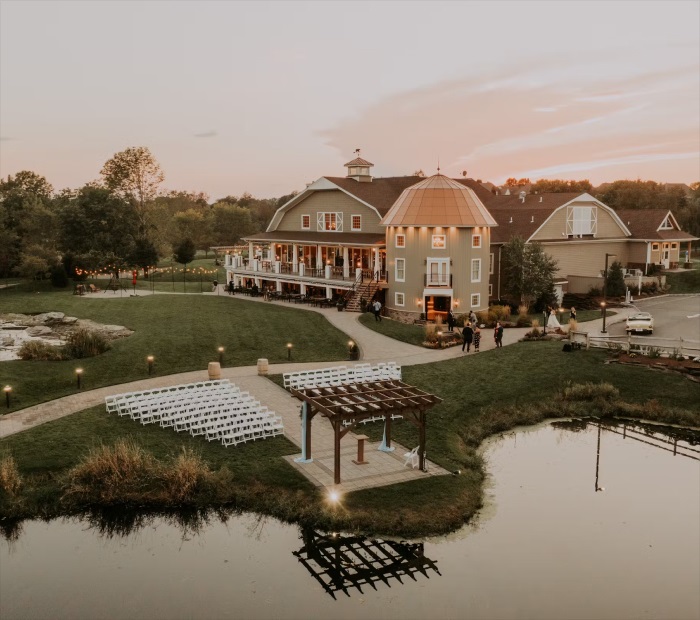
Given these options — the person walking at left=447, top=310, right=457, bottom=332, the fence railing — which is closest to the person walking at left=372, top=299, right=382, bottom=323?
the person walking at left=447, top=310, right=457, bottom=332

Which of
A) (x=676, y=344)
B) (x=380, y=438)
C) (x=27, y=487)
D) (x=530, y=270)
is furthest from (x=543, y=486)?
(x=530, y=270)

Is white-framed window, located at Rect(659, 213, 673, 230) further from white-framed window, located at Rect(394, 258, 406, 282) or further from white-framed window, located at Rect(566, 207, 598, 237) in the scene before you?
white-framed window, located at Rect(394, 258, 406, 282)

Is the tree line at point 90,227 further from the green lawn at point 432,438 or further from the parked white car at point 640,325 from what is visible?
the parked white car at point 640,325

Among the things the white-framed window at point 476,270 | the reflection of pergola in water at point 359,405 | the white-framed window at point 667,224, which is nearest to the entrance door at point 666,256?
the white-framed window at point 667,224

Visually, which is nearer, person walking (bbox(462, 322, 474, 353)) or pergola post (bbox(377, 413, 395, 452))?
pergola post (bbox(377, 413, 395, 452))

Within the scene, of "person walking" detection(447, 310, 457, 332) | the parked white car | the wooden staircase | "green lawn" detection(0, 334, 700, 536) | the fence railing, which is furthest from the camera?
the wooden staircase

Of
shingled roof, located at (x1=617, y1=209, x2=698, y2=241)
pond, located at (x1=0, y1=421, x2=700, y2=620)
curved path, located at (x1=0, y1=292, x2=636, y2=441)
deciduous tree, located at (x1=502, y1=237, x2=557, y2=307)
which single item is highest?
shingled roof, located at (x1=617, y1=209, x2=698, y2=241)

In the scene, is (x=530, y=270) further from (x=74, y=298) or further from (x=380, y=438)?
(x=74, y=298)

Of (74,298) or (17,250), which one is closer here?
(74,298)
